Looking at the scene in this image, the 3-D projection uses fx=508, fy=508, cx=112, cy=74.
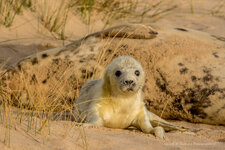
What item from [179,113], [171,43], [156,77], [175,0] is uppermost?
[175,0]

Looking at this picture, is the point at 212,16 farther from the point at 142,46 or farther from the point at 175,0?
the point at 142,46

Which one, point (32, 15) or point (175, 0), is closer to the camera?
point (32, 15)

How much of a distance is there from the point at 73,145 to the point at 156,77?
2101 mm

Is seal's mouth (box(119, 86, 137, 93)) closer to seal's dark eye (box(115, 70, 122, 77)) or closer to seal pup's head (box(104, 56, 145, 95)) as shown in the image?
seal pup's head (box(104, 56, 145, 95))

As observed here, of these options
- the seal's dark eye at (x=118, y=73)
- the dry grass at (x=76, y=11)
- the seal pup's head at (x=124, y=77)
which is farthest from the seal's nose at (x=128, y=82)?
the dry grass at (x=76, y=11)

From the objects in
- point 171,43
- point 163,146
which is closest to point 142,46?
point 171,43

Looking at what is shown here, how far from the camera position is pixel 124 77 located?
3.72 metres

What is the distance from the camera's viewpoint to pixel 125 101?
3912 millimetres

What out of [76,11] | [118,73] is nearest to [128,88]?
[118,73]

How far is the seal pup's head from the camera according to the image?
370cm

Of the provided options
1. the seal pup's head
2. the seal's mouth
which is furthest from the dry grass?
the seal's mouth

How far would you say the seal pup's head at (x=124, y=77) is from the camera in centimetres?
370

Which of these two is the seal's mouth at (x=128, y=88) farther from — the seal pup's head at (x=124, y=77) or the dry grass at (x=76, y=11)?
the dry grass at (x=76, y=11)

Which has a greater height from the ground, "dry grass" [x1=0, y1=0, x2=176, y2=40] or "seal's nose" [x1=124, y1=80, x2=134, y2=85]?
"dry grass" [x1=0, y1=0, x2=176, y2=40]
